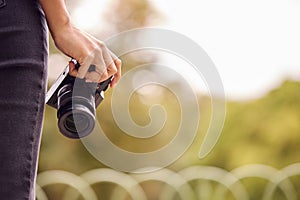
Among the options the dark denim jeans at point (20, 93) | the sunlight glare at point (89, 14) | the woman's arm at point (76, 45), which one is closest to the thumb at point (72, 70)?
the woman's arm at point (76, 45)

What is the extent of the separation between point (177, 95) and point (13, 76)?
2.79 meters

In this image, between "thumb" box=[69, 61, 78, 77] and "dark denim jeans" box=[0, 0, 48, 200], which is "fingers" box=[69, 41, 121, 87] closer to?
"thumb" box=[69, 61, 78, 77]

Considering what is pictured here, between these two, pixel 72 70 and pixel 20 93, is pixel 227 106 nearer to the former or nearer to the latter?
pixel 72 70

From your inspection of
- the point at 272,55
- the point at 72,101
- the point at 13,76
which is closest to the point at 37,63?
the point at 13,76

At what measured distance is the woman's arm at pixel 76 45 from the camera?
101 centimetres

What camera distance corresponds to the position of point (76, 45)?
103 cm

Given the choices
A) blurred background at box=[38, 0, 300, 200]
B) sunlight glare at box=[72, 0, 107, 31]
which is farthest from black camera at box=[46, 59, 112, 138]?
sunlight glare at box=[72, 0, 107, 31]

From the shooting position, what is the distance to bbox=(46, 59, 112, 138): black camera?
106cm

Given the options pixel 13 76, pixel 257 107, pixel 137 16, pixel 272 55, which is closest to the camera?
pixel 13 76

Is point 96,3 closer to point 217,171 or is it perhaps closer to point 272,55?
Answer: point 272,55

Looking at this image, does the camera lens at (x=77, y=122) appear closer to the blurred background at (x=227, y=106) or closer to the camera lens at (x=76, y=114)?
the camera lens at (x=76, y=114)

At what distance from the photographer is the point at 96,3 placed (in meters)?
4.26

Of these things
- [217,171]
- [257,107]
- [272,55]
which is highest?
[272,55]

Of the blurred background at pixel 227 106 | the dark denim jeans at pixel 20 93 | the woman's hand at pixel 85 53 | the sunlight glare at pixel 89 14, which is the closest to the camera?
the dark denim jeans at pixel 20 93
